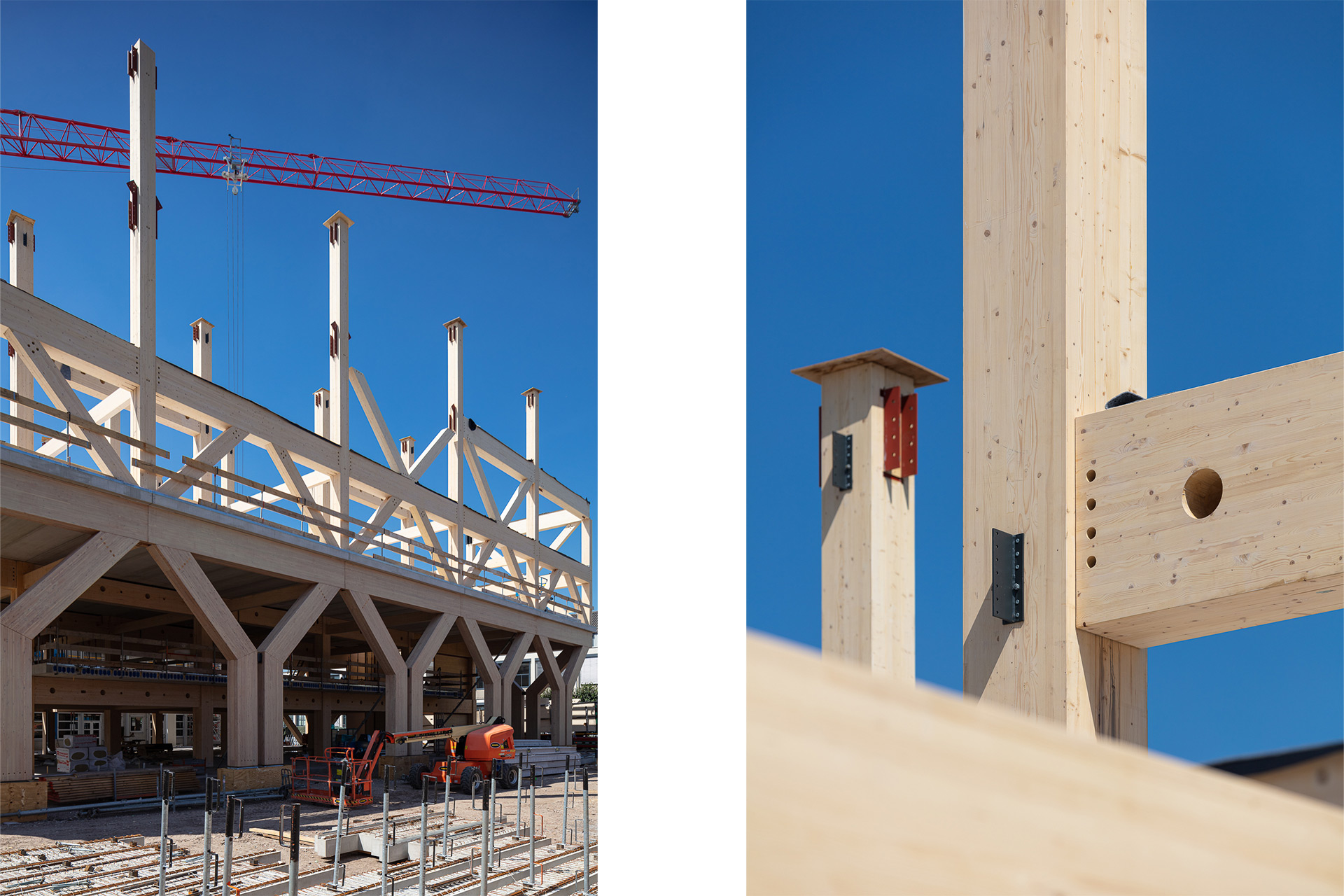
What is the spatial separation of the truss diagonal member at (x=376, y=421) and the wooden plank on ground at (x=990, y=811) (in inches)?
702

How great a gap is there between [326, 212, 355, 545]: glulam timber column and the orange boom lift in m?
4.07

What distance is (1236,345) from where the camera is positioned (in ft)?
14.9

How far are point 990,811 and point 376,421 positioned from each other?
60.9 ft

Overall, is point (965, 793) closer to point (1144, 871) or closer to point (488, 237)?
point (1144, 871)

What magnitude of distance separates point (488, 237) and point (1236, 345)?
45141 mm

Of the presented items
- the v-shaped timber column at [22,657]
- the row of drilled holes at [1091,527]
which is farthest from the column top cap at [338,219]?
the row of drilled holes at [1091,527]

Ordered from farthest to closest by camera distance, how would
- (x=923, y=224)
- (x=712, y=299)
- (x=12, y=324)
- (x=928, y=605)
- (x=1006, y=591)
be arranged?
(x=12, y=324)
(x=923, y=224)
(x=928, y=605)
(x=1006, y=591)
(x=712, y=299)

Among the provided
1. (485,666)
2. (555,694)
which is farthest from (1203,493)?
(555,694)

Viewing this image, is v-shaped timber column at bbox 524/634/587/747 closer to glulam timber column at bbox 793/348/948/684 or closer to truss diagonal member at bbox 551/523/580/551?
truss diagonal member at bbox 551/523/580/551

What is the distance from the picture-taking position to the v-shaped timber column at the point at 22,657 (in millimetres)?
8875

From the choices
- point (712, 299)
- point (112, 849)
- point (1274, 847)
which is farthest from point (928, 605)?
point (112, 849)

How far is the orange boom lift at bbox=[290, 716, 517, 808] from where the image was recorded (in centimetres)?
1207

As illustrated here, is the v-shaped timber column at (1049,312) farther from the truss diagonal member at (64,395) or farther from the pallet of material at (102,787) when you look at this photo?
the pallet of material at (102,787)

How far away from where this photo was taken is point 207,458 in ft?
38.6
